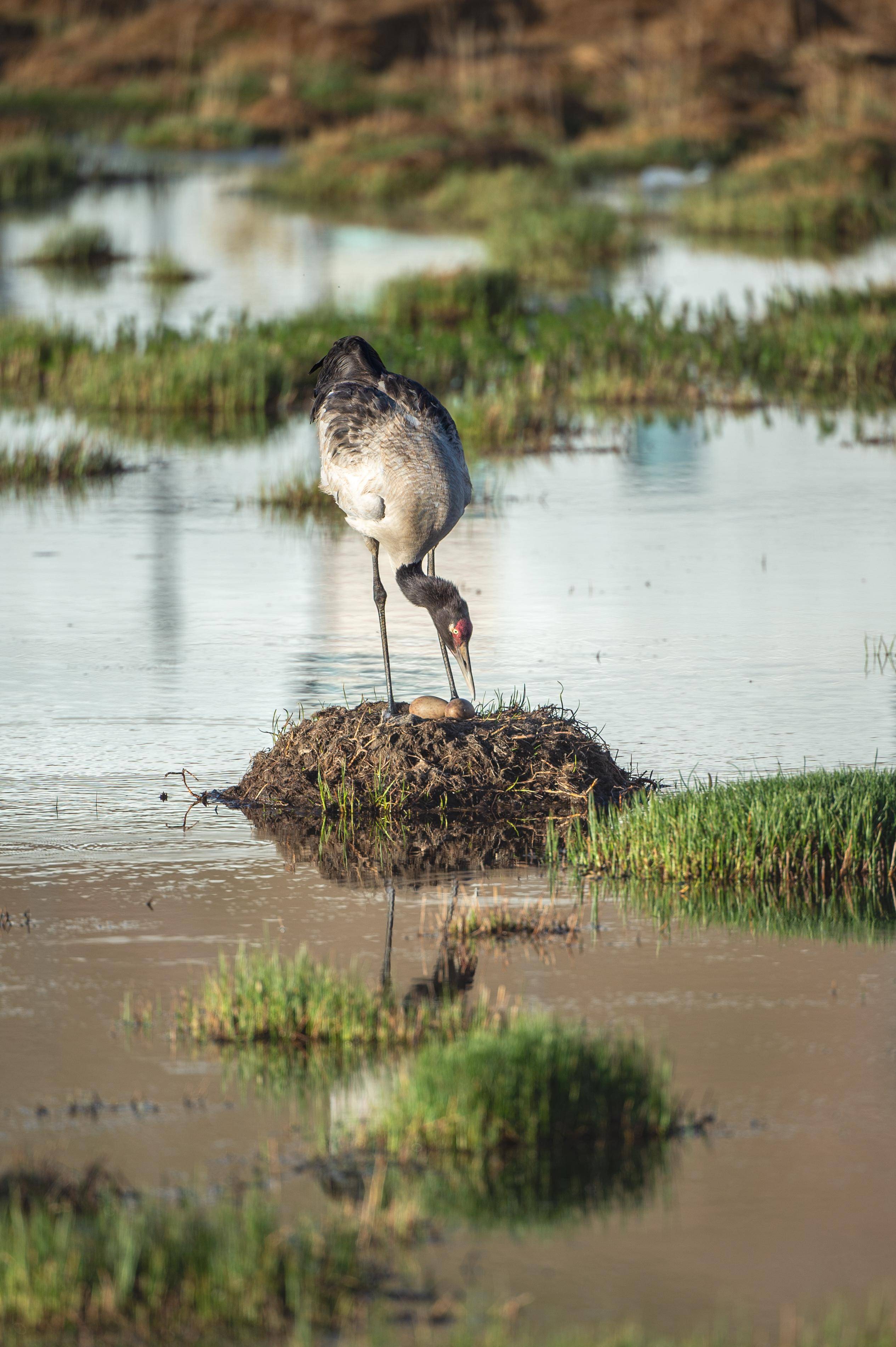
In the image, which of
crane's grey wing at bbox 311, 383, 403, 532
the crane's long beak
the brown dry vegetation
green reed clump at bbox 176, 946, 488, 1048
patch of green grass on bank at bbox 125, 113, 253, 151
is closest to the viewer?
green reed clump at bbox 176, 946, 488, 1048

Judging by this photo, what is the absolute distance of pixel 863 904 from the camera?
351 inches

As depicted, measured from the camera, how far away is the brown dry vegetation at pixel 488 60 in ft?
223

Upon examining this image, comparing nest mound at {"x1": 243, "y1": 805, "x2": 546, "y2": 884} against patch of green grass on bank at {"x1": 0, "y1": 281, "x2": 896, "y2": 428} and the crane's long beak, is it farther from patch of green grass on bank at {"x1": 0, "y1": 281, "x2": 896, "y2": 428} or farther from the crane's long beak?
patch of green grass on bank at {"x1": 0, "y1": 281, "x2": 896, "y2": 428}

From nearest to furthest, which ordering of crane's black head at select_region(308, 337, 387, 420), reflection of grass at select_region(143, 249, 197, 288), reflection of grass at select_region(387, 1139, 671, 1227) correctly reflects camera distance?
reflection of grass at select_region(387, 1139, 671, 1227), crane's black head at select_region(308, 337, 387, 420), reflection of grass at select_region(143, 249, 197, 288)

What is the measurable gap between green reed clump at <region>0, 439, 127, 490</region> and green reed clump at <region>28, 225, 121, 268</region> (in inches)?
773

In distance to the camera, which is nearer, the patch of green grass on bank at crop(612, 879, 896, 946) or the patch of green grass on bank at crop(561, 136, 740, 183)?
the patch of green grass on bank at crop(612, 879, 896, 946)

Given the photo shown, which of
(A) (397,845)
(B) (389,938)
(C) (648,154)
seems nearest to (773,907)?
(B) (389,938)

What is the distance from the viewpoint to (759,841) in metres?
9.23

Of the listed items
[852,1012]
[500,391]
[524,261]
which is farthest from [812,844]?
[524,261]

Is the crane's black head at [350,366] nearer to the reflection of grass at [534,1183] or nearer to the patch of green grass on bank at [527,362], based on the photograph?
the reflection of grass at [534,1183]

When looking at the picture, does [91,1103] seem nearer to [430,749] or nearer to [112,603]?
[430,749]

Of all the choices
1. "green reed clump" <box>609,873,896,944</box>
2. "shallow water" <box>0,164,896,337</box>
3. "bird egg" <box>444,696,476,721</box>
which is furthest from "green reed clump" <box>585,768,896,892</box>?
"shallow water" <box>0,164,896,337</box>

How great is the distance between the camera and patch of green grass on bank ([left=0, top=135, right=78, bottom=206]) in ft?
178

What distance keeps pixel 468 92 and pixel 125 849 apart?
6778cm
